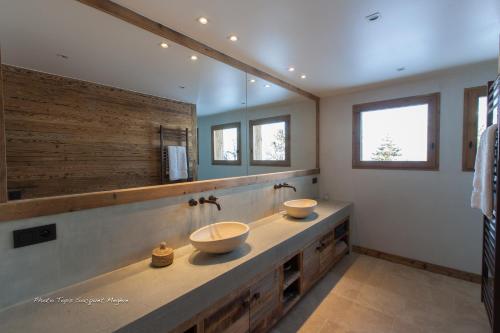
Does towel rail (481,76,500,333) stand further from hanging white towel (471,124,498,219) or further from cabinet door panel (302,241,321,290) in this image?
cabinet door panel (302,241,321,290)

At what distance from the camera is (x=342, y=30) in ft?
5.88

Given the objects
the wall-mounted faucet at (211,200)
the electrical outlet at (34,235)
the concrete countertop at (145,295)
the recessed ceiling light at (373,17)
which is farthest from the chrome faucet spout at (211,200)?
the recessed ceiling light at (373,17)

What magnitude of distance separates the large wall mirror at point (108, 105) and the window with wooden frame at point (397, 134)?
59.7 inches

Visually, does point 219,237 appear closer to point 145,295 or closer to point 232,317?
point 232,317

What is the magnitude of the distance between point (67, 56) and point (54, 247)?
1378mm

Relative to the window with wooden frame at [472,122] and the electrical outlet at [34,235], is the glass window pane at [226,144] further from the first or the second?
the window with wooden frame at [472,122]

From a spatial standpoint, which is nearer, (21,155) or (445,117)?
(21,155)

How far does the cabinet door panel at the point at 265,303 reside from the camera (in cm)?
167

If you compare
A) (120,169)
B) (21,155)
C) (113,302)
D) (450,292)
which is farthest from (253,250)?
(450,292)

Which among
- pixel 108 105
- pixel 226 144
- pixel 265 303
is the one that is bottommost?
pixel 265 303

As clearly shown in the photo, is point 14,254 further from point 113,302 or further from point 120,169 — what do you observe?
point 120,169

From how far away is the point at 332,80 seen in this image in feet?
9.71

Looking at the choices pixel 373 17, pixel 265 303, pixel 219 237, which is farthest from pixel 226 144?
pixel 373 17

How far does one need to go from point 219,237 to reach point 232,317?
576 mm
